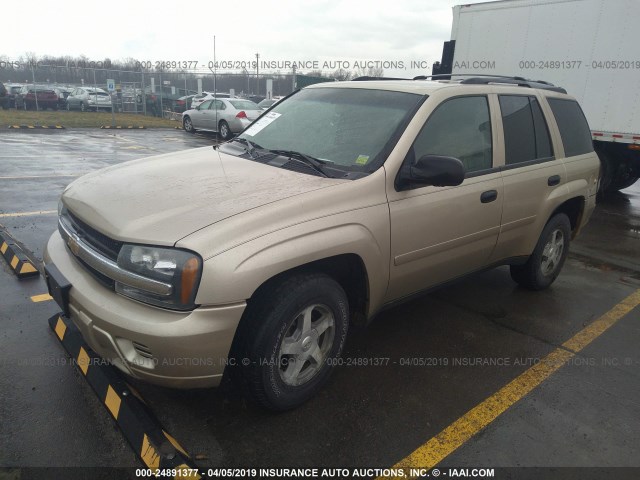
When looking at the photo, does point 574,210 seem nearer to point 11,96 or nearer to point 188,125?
point 188,125

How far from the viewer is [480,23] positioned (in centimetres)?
939

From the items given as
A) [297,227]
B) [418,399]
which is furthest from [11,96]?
[418,399]

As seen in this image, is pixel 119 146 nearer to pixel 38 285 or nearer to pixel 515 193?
pixel 38 285

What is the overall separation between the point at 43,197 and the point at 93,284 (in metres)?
5.32

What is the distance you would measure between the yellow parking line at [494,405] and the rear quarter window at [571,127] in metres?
1.60

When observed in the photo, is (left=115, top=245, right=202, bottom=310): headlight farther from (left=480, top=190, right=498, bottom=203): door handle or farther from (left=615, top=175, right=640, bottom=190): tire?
(left=615, top=175, right=640, bottom=190): tire

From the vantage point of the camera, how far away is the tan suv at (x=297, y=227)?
2.19m

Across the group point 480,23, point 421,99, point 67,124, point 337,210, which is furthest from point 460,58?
point 67,124

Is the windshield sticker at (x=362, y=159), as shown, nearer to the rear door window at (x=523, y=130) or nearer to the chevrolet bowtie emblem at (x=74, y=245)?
the rear door window at (x=523, y=130)

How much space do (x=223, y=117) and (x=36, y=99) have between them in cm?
1359

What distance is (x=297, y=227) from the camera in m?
2.42

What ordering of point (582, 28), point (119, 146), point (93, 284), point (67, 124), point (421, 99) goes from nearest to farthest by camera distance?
point (93, 284)
point (421, 99)
point (582, 28)
point (119, 146)
point (67, 124)

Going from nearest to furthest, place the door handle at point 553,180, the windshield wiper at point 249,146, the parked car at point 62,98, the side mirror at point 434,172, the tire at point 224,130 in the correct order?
the side mirror at point 434,172 → the windshield wiper at point 249,146 → the door handle at point 553,180 → the tire at point 224,130 → the parked car at point 62,98

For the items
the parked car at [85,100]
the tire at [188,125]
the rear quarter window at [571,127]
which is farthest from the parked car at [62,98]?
the rear quarter window at [571,127]
